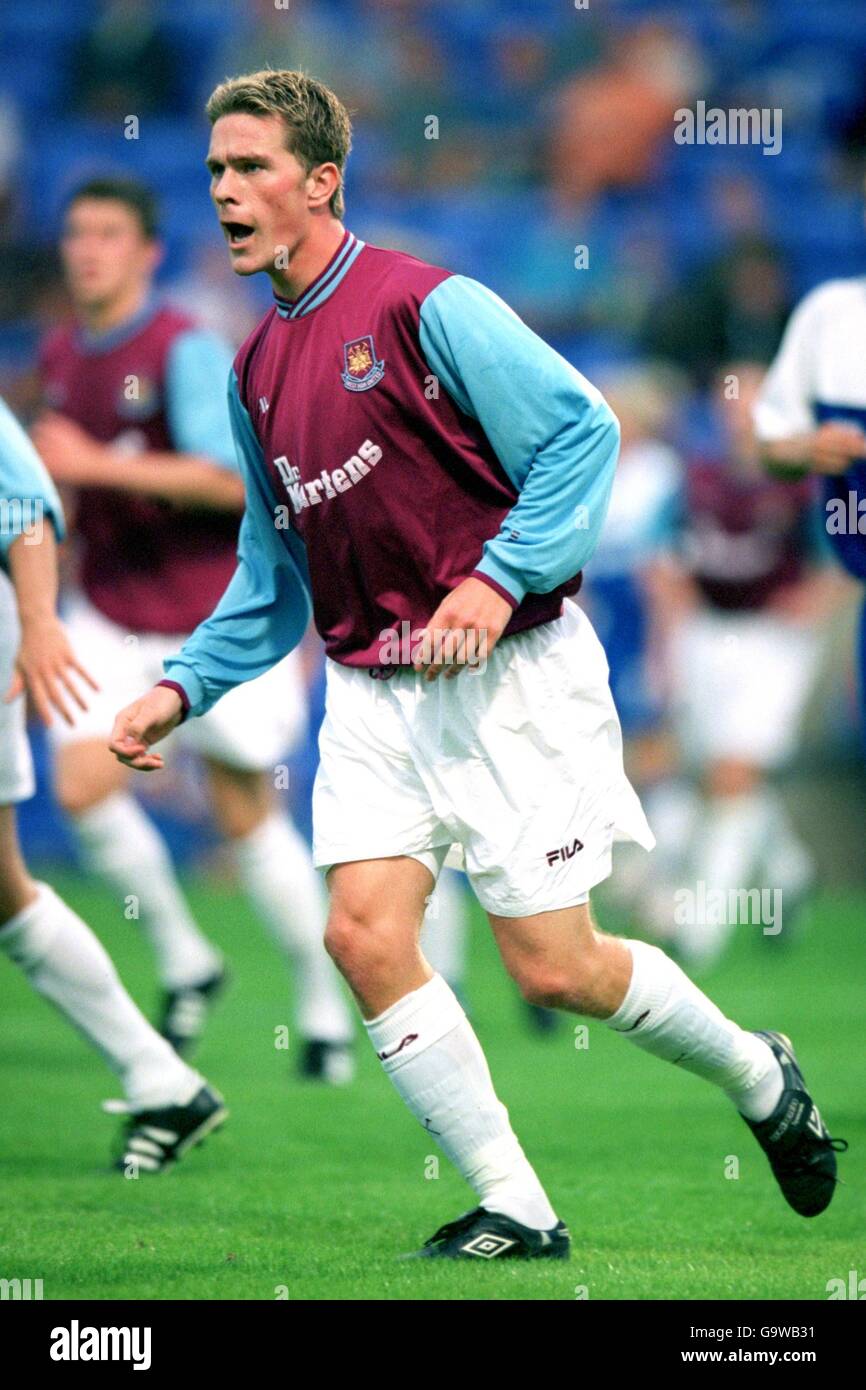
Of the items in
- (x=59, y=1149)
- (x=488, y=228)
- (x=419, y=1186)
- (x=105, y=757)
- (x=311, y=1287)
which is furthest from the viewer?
(x=488, y=228)

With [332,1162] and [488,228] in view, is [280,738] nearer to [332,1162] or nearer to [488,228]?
[332,1162]

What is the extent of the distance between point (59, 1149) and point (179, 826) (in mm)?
6790

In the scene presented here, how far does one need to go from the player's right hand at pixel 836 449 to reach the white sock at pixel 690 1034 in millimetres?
1738

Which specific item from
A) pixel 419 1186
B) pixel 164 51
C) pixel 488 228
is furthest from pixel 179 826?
pixel 419 1186

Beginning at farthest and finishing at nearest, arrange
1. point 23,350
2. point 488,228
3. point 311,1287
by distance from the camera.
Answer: point 488,228 < point 23,350 < point 311,1287

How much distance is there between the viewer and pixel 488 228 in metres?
14.8

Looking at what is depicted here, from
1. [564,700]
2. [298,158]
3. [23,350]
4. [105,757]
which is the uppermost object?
[23,350]

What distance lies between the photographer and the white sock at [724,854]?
971 cm

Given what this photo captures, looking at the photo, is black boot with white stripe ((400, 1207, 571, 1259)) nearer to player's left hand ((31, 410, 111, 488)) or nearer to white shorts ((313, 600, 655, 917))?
white shorts ((313, 600, 655, 917))

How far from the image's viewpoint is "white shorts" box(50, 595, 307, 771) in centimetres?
669

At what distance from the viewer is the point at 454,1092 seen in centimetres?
407

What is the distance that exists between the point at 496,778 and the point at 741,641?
21.8 ft

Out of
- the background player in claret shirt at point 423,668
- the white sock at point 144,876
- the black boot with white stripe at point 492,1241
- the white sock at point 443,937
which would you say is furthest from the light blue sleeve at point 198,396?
the black boot with white stripe at point 492,1241

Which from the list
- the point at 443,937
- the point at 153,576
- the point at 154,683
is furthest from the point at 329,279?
the point at 443,937
